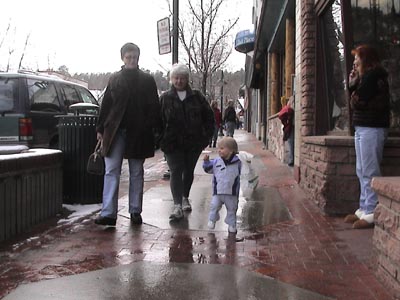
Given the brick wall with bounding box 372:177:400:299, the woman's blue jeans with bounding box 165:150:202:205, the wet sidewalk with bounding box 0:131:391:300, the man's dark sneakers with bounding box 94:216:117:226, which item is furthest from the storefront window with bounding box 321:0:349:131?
the man's dark sneakers with bounding box 94:216:117:226

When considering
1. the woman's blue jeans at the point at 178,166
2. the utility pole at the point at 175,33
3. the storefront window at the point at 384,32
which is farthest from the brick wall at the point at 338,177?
the utility pole at the point at 175,33

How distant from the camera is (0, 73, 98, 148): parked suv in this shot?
8312mm

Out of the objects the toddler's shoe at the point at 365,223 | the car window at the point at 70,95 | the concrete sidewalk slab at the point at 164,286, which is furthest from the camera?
the car window at the point at 70,95

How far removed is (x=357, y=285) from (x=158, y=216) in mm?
3049

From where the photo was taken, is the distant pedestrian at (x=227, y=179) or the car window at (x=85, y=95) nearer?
the distant pedestrian at (x=227, y=179)

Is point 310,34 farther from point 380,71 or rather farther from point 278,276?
point 278,276

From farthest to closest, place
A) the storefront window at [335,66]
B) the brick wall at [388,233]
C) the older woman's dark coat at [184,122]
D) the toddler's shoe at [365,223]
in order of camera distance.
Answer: the storefront window at [335,66]
the older woman's dark coat at [184,122]
the toddler's shoe at [365,223]
the brick wall at [388,233]

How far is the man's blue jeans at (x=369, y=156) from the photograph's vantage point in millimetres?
5512

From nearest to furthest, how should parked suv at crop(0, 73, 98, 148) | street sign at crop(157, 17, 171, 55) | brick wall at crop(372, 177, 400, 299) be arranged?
1. brick wall at crop(372, 177, 400, 299)
2. parked suv at crop(0, 73, 98, 148)
3. street sign at crop(157, 17, 171, 55)

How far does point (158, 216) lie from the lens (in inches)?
256

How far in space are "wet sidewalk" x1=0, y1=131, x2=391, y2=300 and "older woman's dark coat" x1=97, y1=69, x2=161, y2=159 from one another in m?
0.92

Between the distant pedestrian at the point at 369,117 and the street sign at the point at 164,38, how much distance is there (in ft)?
20.1

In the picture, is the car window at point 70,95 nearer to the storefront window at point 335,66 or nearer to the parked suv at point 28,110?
the parked suv at point 28,110

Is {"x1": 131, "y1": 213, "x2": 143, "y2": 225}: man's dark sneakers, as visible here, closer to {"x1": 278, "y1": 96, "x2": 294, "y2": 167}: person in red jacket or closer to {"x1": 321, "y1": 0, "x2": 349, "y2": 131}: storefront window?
{"x1": 321, "y1": 0, "x2": 349, "y2": 131}: storefront window
